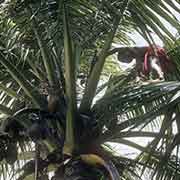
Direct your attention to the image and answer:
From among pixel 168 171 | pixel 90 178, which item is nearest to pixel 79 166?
pixel 90 178

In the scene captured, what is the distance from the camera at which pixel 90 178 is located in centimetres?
328

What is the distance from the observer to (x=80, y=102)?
11.6 ft

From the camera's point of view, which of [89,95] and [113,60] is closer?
[89,95]

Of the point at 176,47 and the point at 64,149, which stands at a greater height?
the point at 176,47

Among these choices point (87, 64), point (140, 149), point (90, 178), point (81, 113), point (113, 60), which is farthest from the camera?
point (113, 60)

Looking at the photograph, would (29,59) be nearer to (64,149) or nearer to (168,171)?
(64,149)

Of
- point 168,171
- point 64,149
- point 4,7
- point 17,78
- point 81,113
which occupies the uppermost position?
point 4,7

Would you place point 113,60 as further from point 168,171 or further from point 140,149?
point 168,171

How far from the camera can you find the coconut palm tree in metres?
3.36

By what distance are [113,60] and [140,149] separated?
133 cm

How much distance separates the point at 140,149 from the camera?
4008mm

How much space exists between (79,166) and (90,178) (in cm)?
10

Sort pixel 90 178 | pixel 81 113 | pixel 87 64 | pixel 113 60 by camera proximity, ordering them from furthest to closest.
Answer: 1. pixel 113 60
2. pixel 87 64
3. pixel 81 113
4. pixel 90 178

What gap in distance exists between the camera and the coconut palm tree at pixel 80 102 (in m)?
3.36
